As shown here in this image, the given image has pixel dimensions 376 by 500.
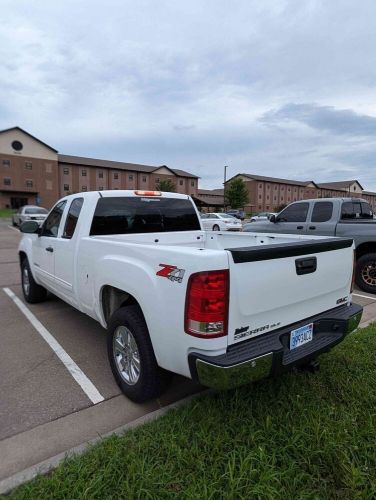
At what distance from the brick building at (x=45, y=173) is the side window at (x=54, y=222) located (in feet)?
167

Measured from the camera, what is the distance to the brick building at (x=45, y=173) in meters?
57.8

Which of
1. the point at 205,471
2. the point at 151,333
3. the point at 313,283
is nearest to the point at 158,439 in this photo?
the point at 205,471

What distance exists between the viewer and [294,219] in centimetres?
852

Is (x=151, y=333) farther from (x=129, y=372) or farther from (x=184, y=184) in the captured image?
(x=184, y=184)

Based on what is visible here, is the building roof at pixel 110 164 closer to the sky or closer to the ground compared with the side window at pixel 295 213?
closer to the sky

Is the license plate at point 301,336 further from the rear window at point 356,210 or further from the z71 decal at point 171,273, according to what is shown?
the rear window at point 356,210

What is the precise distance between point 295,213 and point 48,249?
19.8 feet

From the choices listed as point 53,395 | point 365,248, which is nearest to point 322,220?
point 365,248

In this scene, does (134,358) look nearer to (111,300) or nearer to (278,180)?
(111,300)

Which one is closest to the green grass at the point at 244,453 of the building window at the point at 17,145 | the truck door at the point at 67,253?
the truck door at the point at 67,253

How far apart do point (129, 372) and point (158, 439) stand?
77 cm

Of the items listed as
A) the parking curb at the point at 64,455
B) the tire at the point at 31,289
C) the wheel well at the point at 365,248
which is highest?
the wheel well at the point at 365,248

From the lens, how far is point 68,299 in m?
4.32

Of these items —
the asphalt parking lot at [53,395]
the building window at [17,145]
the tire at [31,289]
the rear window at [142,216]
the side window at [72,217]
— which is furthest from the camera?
the building window at [17,145]
